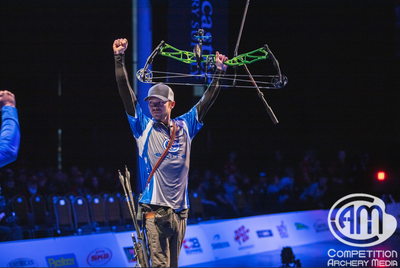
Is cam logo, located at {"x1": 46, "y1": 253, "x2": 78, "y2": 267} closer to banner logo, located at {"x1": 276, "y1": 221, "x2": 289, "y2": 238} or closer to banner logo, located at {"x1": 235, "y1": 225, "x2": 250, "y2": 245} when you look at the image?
banner logo, located at {"x1": 235, "y1": 225, "x2": 250, "y2": 245}

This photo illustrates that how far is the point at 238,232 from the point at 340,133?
572 cm

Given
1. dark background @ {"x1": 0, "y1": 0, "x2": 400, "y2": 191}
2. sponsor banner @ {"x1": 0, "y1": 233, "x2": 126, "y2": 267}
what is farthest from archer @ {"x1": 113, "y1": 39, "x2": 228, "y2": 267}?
dark background @ {"x1": 0, "y1": 0, "x2": 400, "y2": 191}


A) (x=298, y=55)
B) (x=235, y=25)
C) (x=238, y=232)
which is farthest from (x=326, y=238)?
(x=235, y=25)

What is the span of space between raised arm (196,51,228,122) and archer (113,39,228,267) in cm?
23

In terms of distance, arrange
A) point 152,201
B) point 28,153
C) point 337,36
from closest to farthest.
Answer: point 152,201, point 337,36, point 28,153

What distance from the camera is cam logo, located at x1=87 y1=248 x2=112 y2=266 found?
6.29 m

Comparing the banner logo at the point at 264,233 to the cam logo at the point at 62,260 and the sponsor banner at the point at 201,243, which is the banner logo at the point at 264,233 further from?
the cam logo at the point at 62,260

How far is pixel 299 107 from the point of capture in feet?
42.7

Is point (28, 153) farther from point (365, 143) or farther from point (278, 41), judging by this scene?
point (365, 143)

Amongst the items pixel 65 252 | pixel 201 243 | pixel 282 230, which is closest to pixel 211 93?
pixel 65 252

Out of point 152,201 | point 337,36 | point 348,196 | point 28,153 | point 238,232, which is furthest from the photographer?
point 28,153

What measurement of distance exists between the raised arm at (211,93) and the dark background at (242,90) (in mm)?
7548

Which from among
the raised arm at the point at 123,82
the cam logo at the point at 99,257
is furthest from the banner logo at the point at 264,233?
the raised arm at the point at 123,82

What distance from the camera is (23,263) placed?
5.80 m
